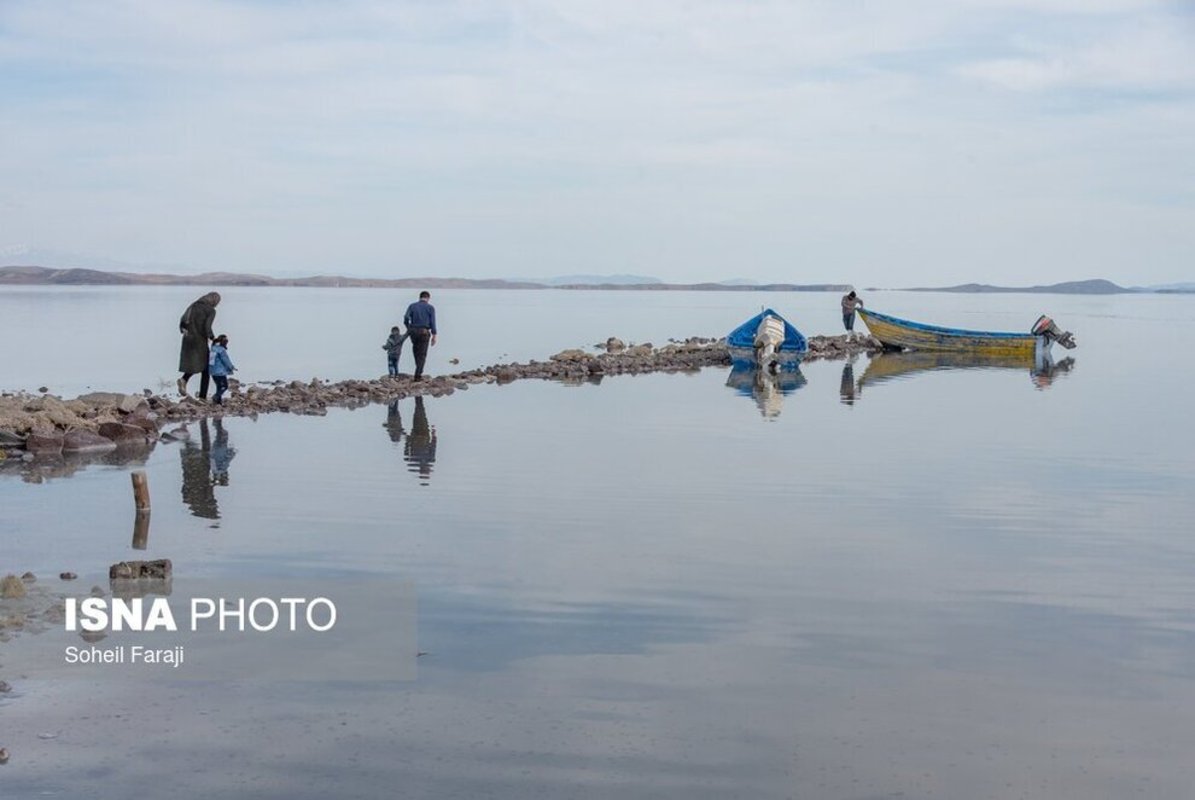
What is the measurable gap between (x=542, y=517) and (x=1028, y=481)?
282 inches

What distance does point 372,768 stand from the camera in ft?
24.0

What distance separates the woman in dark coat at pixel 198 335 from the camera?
23.0m

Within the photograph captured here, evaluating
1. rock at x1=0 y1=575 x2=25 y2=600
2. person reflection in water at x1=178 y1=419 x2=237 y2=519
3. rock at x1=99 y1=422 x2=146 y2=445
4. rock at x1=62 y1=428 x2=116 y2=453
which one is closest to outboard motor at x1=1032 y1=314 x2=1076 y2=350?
person reflection in water at x1=178 y1=419 x2=237 y2=519

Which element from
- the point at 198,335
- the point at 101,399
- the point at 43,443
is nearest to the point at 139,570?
the point at 43,443

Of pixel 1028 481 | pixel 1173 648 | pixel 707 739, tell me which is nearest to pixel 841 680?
pixel 707 739

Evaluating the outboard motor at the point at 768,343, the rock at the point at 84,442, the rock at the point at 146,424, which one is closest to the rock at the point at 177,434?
the rock at the point at 146,424

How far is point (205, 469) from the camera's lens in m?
17.7

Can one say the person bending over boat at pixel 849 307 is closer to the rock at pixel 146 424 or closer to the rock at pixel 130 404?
the rock at pixel 130 404

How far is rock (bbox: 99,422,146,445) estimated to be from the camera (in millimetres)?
20016

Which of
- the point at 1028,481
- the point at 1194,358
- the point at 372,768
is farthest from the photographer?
the point at 1194,358

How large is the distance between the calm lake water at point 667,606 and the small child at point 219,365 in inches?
53.1

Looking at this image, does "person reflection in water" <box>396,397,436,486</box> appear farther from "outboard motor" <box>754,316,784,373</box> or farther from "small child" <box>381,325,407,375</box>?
"outboard motor" <box>754,316,784,373</box>

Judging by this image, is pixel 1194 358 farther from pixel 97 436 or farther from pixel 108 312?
pixel 108 312

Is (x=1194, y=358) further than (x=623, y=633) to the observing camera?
Yes
